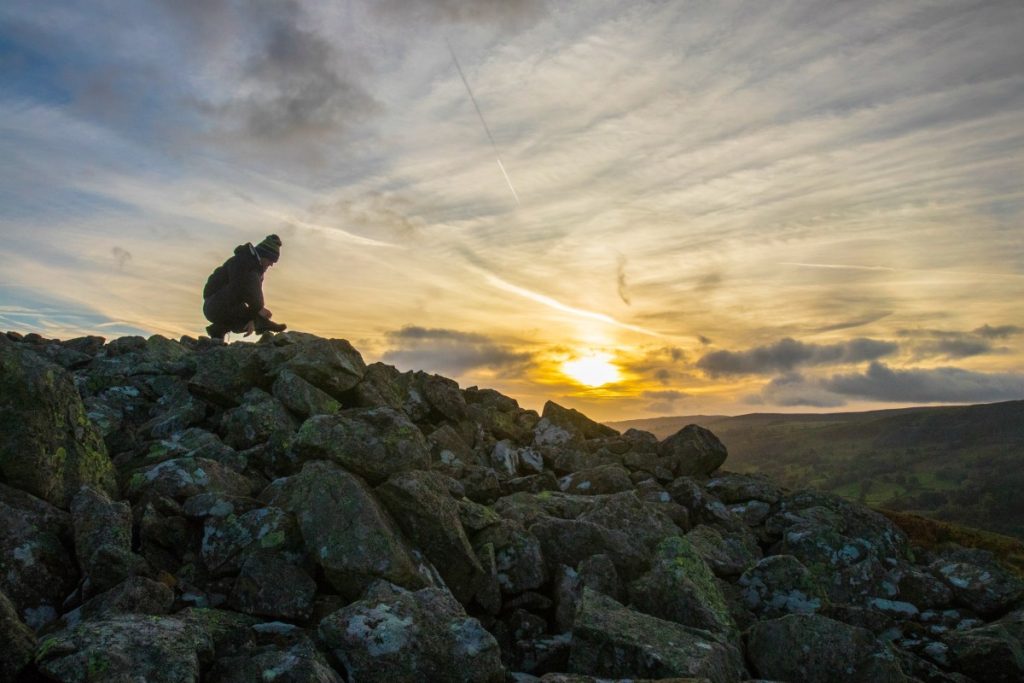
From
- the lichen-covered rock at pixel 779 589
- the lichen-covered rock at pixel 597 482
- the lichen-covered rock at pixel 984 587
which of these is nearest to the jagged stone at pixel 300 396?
the lichen-covered rock at pixel 597 482

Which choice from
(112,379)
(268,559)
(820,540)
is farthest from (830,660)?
(112,379)

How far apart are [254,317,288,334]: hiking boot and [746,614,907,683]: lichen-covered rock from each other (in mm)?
27064

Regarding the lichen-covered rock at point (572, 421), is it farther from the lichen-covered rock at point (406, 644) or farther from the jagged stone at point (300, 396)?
the lichen-covered rock at point (406, 644)

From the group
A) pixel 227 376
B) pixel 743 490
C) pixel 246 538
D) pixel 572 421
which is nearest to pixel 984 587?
pixel 743 490

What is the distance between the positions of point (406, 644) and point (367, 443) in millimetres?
6629

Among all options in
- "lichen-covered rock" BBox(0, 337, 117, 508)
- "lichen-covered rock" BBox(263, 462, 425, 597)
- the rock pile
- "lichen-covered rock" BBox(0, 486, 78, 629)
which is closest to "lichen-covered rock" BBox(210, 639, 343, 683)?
the rock pile

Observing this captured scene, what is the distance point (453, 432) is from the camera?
24406 millimetres

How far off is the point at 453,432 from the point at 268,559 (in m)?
13.2

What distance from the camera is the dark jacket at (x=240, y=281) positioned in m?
30.9

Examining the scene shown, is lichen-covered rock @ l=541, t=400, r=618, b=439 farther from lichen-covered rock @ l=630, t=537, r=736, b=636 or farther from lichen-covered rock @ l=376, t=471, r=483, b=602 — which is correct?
lichen-covered rock @ l=376, t=471, r=483, b=602

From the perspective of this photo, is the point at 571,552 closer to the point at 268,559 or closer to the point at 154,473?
the point at 268,559

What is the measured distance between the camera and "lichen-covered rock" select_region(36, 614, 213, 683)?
7.18 meters

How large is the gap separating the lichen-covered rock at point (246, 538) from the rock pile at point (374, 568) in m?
0.04

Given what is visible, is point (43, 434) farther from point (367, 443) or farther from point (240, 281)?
point (240, 281)
